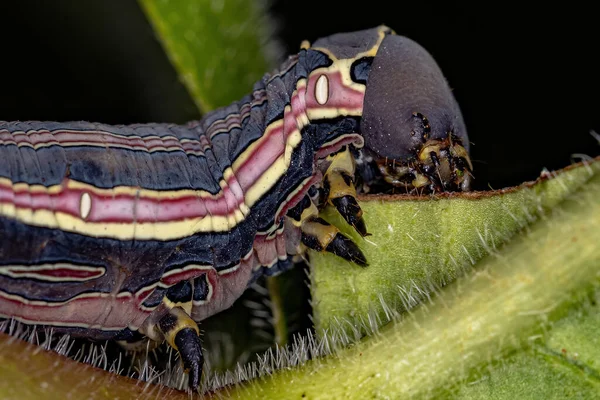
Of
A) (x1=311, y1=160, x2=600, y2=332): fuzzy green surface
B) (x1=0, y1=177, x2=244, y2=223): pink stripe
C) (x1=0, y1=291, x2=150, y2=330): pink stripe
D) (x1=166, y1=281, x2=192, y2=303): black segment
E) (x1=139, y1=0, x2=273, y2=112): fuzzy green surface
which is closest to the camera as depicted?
(x1=311, y1=160, x2=600, y2=332): fuzzy green surface

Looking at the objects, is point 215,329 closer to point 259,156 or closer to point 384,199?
point 259,156

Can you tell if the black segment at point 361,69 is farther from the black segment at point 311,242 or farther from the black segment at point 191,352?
the black segment at point 191,352

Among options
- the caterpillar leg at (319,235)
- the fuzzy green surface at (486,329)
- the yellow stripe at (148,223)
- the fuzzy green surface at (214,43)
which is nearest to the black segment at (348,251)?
the caterpillar leg at (319,235)

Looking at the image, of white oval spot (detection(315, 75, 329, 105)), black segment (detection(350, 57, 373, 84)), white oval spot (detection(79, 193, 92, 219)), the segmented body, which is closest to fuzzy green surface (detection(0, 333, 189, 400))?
the segmented body

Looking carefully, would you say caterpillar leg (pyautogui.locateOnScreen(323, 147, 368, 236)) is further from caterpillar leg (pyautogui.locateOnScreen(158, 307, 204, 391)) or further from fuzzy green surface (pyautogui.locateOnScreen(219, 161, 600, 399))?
caterpillar leg (pyautogui.locateOnScreen(158, 307, 204, 391))

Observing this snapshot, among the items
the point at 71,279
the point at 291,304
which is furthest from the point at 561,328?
the point at 71,279

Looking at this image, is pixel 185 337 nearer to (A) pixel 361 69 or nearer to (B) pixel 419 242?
(B) pixel 419 242
